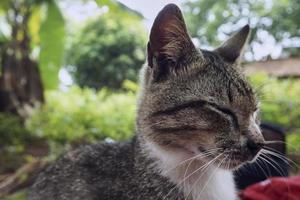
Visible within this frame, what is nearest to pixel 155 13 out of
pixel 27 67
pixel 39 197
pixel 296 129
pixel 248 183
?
pixel 39 197

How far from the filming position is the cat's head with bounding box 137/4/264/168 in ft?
3.58

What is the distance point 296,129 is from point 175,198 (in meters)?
1.08

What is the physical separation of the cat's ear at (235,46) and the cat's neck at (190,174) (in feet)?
1.06

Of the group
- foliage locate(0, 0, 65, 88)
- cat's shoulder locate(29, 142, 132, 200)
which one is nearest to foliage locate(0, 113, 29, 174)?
foliage locate(0, 0, 65, 88)

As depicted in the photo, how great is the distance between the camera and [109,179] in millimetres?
1244

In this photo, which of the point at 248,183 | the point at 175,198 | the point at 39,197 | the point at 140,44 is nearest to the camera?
the point at 175,198

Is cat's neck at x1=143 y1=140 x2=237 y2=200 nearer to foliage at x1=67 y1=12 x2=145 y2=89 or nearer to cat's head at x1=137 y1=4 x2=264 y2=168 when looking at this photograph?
cat's head at x1=137 y1=4 x2=264 y2=168

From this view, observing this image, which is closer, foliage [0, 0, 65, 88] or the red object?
the red object

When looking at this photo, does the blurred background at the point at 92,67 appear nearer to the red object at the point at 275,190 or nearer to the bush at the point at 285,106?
the bush at the point at 285,106

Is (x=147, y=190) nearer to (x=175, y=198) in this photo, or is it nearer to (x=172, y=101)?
(x=175, y=198)

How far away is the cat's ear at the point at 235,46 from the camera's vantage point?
1.32 metres

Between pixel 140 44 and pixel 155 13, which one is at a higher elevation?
pixel 155 13

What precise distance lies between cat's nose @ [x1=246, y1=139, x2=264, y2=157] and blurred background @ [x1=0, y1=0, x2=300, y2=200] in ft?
0.84

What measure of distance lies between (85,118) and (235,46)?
4.25ft
